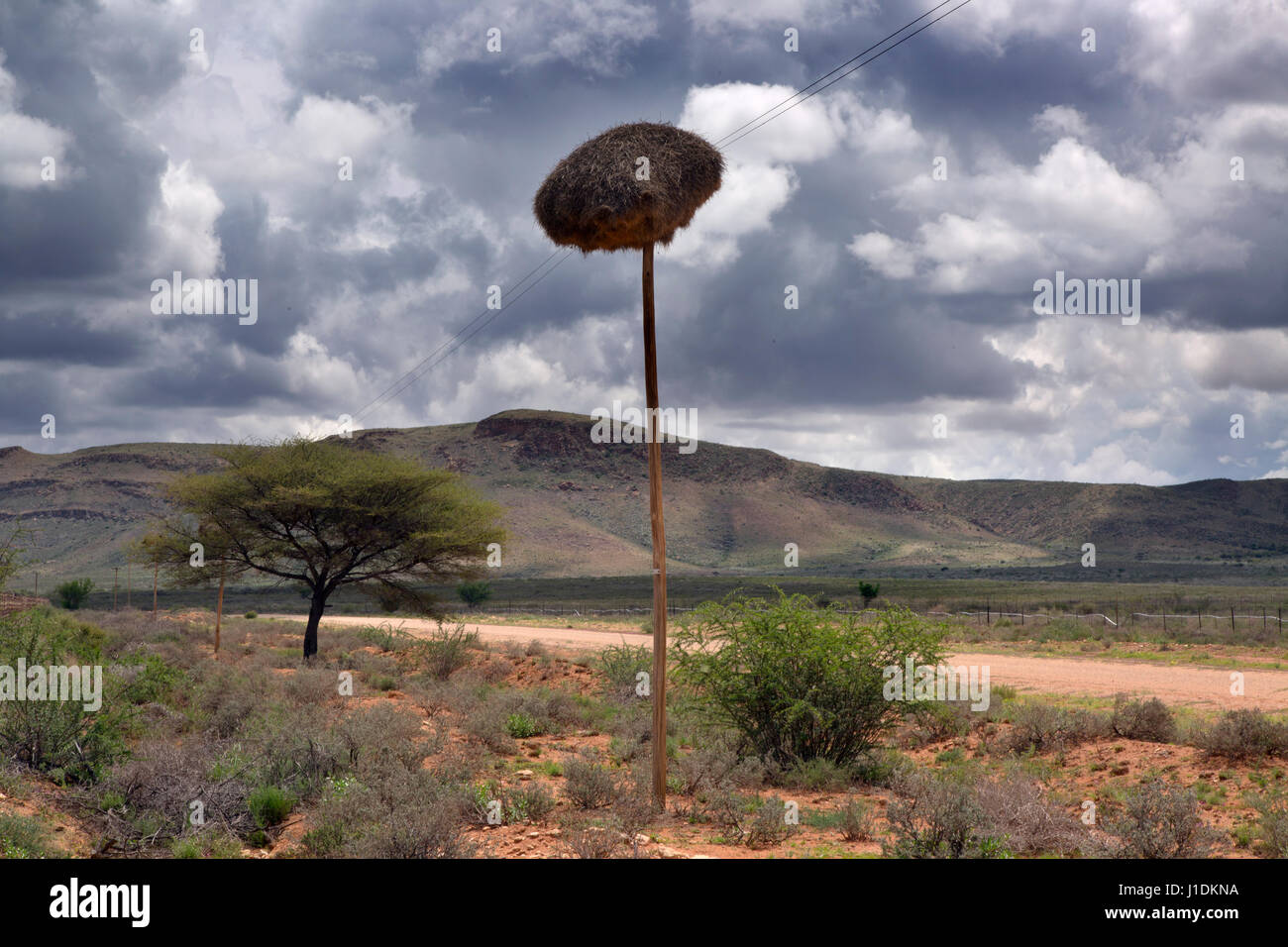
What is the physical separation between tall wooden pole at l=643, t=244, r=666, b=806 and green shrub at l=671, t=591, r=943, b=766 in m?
2.82

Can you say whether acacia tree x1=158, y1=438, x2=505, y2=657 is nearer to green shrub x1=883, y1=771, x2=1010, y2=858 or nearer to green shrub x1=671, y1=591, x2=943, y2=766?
green shrub x1=671, y1=591, x2=943, y2=766

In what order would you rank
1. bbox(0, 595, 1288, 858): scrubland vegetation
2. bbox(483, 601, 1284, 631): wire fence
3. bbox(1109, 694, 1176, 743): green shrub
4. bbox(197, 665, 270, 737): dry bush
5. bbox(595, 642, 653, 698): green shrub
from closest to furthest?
bbox(0, 595, 1288, 858): scrubland vegetation < bbox(1109, 694, 1176, 743): green shrub < bbox(197, 665, 270, 737): dry bush < bbox(595, 642, 653, 698): green shrub < bbox(483, 601, 1284, 631): wire fence

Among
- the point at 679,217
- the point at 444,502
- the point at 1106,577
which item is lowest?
the point at 1106,577

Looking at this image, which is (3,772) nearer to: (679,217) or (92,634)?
(679,217)

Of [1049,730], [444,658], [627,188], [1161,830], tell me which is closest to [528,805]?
[1161,830]

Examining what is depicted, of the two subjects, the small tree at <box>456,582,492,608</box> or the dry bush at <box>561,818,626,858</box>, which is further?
the small tree at <box>456,582,492,608</box>

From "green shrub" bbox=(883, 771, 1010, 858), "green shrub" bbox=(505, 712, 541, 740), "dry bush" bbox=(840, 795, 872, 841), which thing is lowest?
"green shrub" bbox=(505, 712, 541, 740)

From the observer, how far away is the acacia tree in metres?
28.0

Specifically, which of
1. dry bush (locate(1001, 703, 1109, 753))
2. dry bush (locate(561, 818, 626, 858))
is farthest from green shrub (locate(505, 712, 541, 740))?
dry bush (locate(1001, 703, 1109, 753))

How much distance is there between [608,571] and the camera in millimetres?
109375

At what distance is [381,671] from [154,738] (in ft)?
36.9

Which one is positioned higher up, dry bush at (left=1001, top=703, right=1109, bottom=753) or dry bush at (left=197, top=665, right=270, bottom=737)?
dry bush at (left=197, top=665, right=270, bottom=737)
